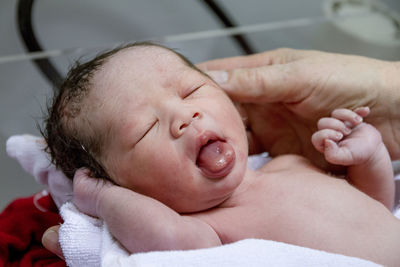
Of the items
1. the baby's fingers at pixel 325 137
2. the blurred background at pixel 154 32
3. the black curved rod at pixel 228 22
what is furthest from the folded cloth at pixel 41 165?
the black curved rod at pixel 228 22

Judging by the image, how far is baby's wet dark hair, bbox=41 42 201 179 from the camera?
894mm

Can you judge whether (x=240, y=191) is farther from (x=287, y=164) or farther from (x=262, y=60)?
(x=262, y=60)

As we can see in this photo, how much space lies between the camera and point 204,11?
6.68 feet

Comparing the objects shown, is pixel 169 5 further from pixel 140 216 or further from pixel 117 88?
pixel 140 216

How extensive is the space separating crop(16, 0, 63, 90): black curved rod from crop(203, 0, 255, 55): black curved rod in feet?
2.48

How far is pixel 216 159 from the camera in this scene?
0.81m

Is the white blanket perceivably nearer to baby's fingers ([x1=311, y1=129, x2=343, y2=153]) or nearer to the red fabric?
the red fabric

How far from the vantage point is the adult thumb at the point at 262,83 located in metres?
1.11

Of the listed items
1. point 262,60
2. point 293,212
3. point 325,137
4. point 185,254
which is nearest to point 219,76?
point 262,60

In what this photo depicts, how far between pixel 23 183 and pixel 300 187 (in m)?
1.07

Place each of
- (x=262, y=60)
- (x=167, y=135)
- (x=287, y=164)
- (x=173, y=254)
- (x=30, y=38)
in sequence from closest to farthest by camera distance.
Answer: (x=173, y=254) → (x=167, y=135) → (x=287, y=164) → (x=262, y=60) → (x=30, y=38)

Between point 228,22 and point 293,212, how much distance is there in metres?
1.30

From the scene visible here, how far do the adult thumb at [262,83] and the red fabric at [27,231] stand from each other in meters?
0.57

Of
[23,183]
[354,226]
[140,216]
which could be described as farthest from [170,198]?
[23,183]
